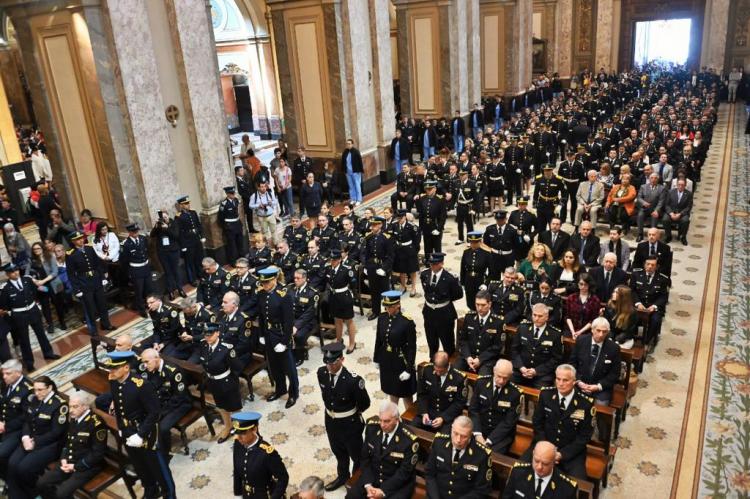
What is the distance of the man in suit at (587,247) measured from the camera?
8805 mm

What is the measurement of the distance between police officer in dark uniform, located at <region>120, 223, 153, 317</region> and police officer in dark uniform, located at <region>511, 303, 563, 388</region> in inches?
243

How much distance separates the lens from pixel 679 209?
11312mm

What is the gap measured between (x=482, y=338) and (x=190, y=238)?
5.91m

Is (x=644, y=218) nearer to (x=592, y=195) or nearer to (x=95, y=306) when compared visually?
(x=592, y=195)

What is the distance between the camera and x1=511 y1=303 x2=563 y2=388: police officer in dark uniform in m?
6.40

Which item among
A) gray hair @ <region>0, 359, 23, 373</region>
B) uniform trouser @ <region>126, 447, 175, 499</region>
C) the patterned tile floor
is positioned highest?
gray hair @ <region>0, 359, 23, 373</region>

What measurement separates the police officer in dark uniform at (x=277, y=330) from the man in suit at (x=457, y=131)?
Result: 1325 cm

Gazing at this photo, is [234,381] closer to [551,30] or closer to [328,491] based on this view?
[328,491]

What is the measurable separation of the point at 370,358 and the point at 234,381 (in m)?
2.16

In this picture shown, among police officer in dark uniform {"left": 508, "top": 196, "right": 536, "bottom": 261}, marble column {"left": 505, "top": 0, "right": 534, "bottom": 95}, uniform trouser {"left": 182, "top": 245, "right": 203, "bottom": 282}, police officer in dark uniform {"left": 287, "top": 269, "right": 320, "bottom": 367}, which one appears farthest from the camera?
marble column {"left": 505, "top": 0, "right": 534, "bottom": 95}

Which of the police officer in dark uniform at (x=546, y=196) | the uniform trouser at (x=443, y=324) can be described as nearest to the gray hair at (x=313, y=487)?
the uniform trouser at (x=443, y=324)

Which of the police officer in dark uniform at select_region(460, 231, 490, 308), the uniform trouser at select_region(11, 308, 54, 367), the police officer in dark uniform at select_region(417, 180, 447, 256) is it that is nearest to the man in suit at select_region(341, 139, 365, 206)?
the police officer in dark uniform at select_region(417, 180, 447, 256)

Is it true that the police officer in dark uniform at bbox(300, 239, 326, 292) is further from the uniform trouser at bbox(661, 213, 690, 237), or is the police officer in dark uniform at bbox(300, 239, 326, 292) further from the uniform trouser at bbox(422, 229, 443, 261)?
the uniform trouser at bbox(661, 213, 690, 237)

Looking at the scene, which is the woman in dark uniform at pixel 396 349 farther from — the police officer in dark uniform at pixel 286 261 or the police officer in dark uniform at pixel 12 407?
the police officer in dark uniform at pixel 12 407
